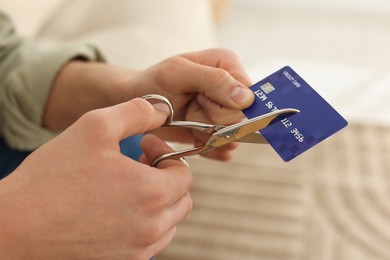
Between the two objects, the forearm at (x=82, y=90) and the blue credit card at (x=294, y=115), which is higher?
the blue credit card at (x=294, y=115)

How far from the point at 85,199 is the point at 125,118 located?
4.0 inches

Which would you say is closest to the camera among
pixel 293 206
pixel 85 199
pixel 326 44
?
pixel 85 199

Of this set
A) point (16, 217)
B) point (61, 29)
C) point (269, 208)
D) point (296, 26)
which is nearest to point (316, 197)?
point (269, 208)

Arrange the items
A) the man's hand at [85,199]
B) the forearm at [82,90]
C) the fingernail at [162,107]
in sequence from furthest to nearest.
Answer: the forearm at [82,90]
the fingernail at [162,107]
the man's hand at [85,199]

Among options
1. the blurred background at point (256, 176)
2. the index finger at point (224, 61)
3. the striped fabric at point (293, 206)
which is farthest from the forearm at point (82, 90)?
the striped fabric at point (293, 206)

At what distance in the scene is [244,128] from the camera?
564mm

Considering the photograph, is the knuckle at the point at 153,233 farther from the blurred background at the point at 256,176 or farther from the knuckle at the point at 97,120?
the blurred background at the point at 256,176

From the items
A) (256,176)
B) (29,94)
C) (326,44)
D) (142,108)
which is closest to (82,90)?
(29,94)

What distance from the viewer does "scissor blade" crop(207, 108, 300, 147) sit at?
554 mm

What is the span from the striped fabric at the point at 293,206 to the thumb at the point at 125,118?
0.71m

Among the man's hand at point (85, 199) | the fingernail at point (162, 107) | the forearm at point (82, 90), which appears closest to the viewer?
the man's hand at point (85, 199)

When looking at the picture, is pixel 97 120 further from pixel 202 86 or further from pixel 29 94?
pixel 29 94

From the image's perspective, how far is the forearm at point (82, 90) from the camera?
0.78 m

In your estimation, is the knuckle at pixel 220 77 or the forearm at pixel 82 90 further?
the forearm at pixel 82 90
